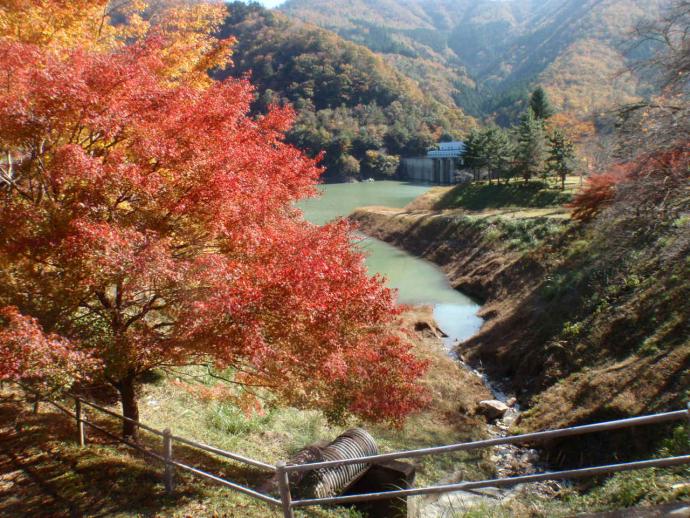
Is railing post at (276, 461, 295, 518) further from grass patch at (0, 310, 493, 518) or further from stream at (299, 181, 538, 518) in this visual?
stream at (299, 181, 538, 518)

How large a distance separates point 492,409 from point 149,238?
43.5 feet

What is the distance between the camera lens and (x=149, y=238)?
633cm

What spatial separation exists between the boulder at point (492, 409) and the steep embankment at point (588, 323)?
2.98 feet

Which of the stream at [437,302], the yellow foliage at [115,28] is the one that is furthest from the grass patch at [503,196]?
the yellow foliage at [115,28]

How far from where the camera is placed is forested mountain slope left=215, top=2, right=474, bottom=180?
109 meters

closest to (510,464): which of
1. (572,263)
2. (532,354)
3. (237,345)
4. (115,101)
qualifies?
(532,354)

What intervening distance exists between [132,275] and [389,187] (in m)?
92.1

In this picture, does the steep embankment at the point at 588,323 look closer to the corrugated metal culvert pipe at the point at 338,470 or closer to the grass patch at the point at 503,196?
the corrugated metal culvert pipe at the point at 338,470

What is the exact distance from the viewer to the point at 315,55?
129000mm

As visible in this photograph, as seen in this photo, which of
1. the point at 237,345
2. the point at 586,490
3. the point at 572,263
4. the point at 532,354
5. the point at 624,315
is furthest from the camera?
the point at 572,263

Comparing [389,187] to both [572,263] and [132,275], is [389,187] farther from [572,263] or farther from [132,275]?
[132,275]

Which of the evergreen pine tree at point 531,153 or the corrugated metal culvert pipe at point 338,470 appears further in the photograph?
the evergreen pine tree at point 531,153

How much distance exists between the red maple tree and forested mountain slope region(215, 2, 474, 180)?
97.1 m

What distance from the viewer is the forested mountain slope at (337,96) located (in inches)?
4301
